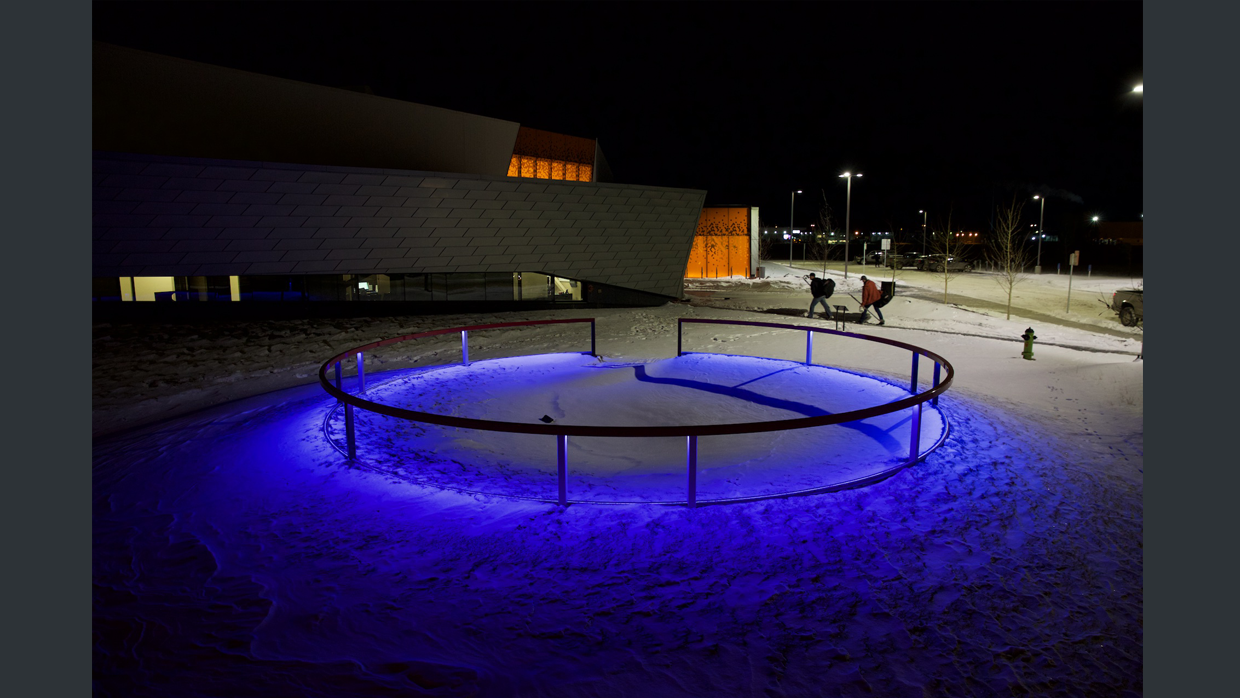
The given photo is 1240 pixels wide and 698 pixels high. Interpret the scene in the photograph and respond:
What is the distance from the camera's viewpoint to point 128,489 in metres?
6.24

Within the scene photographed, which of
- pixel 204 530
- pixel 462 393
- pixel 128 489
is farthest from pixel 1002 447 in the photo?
pixel 128 489

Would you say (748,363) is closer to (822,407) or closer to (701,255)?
(822,407)

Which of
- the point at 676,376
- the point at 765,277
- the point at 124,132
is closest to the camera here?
the point at 676,376

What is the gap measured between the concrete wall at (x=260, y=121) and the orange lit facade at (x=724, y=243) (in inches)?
747

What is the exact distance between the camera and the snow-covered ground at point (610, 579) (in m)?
3.46

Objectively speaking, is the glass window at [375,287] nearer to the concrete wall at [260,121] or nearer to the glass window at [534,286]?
the concrete wall at [260,121]

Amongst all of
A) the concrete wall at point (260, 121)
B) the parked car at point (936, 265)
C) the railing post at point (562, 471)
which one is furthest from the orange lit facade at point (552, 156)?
the parked car at point (936, 265)

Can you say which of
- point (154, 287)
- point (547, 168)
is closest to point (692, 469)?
point (154, 287)

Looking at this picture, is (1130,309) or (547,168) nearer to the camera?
(1130,309)

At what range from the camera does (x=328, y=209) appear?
62.2 feet

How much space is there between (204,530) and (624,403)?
556 cm

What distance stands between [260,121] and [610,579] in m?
19.7

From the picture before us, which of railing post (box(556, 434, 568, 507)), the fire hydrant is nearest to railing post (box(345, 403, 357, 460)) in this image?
railing post (box(556, 434, 568, 507))

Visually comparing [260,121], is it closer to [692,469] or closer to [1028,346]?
[692,469]
